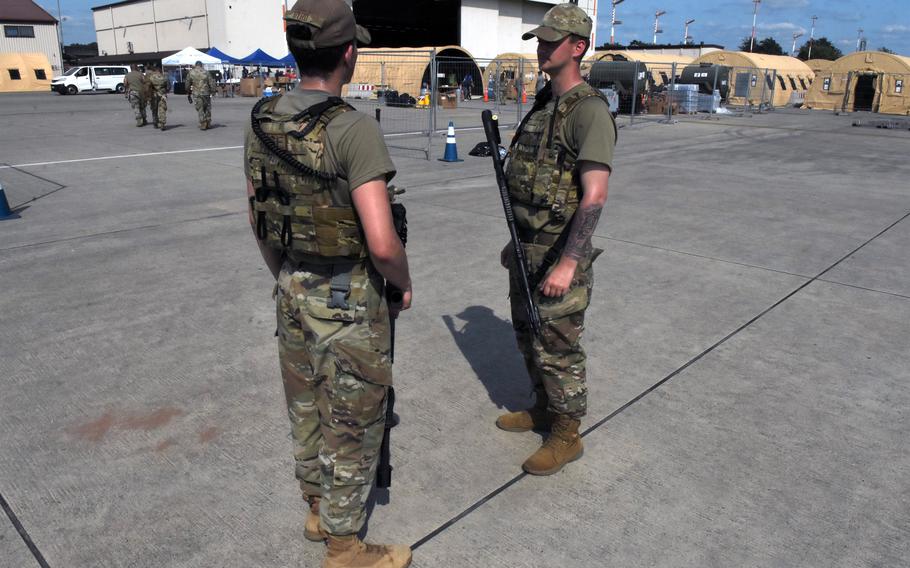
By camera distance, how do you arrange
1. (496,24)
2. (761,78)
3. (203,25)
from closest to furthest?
(761,78), (496,24), (203,25)

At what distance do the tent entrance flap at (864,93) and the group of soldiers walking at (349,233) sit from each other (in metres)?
32.2

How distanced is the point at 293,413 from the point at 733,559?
1726 mm

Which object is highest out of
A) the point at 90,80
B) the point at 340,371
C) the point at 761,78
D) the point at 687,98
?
the point at 90,80

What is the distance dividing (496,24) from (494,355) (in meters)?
47.7

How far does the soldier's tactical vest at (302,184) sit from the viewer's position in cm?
192

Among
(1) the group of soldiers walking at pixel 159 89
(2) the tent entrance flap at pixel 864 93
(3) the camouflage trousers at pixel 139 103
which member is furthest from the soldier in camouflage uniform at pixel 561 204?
(2) the tent entrance flap at pixel 864 93

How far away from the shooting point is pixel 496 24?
4750 cm

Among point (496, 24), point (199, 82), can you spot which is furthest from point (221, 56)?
point (199, 82)

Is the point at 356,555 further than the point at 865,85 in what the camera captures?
No

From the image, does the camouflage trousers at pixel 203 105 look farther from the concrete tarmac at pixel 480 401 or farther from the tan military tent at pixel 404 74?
the concrete tarmac at pixel 480 401

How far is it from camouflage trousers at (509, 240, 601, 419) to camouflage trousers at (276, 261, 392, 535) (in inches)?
35.0

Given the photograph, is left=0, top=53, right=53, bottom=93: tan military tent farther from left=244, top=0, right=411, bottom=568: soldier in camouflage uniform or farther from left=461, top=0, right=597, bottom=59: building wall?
left=244, top=0, right=411, bottom=568: soldier in camouflage uniform

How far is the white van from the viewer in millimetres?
38688

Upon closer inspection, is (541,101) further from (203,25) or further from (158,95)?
(203,25)
